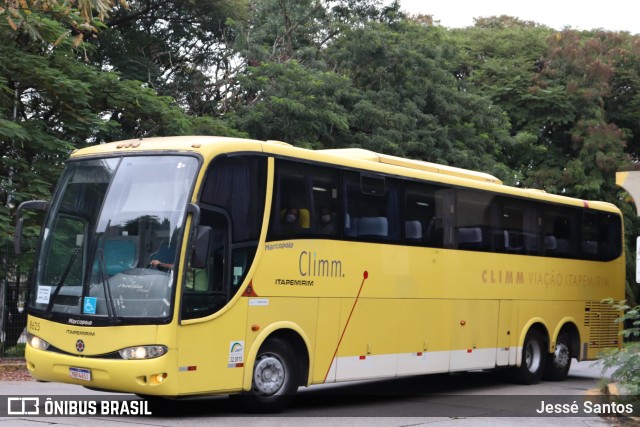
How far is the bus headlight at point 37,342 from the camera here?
11.6 meters

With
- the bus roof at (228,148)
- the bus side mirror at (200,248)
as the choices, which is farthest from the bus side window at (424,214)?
the bus side mirror at (200,248)

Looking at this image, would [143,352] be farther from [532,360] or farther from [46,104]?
[46,104]

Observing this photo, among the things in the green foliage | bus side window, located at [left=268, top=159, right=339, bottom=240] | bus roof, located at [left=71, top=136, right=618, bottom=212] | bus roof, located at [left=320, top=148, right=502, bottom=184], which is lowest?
the green foliage

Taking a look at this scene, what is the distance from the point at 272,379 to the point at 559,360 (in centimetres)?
889

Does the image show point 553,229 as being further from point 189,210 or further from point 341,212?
point 189,210

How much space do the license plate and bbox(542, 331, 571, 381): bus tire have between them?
1068 cm

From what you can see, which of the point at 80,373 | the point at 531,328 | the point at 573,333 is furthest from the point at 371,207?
the point at 573,333

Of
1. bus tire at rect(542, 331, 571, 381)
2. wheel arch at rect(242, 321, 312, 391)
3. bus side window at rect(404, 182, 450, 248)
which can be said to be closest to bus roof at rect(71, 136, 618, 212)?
bus side window at rect(404, 182, 450, 248)

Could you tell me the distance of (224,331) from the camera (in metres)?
11.5

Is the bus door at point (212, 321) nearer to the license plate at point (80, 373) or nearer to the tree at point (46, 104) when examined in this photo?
the license plate at point (80, 373)

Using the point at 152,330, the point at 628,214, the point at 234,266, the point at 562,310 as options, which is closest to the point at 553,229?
the point at 562,310

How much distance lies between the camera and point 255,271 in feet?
39.5

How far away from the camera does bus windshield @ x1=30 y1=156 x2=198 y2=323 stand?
11023 mm

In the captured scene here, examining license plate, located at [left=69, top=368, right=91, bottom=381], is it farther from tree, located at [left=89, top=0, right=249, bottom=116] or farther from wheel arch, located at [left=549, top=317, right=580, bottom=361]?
tree, located at [left=89, top=0, right=249, bottom=116]
